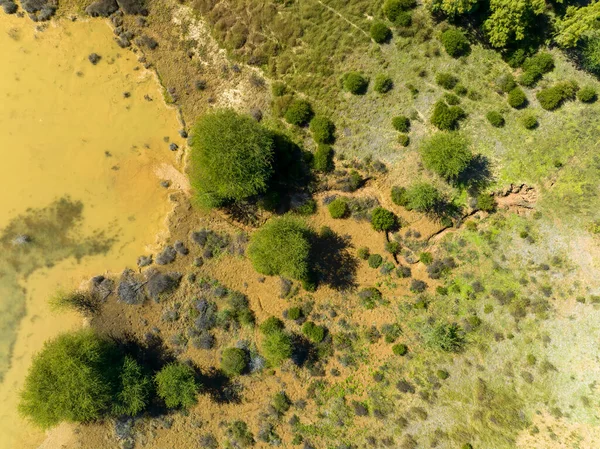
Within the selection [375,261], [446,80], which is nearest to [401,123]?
[446,80]

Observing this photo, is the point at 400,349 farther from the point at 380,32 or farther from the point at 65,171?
the point at 65,171

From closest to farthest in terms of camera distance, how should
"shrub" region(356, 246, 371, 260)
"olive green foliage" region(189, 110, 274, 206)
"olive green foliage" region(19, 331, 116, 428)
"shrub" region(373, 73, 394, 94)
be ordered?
1. "olive green foliage" region(19, 331, 116, 428)
2. "olive green foliage" region(189, 110, 274, 206)
3. "shrub" region(373, 73, 394, 94)
4. "shrub" region(356, 246, 371, 260)

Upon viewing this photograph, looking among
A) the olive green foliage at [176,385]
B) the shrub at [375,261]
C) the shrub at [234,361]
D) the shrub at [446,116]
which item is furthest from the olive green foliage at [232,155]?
the olive green foliage at [176,385]

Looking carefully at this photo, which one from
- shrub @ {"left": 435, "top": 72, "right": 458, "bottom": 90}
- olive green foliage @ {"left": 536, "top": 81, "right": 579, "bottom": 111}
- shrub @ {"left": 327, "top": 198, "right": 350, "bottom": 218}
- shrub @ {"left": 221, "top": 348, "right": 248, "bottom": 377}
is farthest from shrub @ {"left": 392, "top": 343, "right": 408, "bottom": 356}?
olive green foliage @ {"left": 536, "top": 81, "right": 579, "bottom": 111}

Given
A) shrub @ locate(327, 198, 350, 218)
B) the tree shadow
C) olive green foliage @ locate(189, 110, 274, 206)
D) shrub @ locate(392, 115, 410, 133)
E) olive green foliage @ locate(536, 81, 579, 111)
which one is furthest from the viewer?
the tree shadow

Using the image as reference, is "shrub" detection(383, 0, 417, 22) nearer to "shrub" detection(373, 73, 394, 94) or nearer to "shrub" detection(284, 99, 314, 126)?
"shrub" detection(373, 73, 394, 94)

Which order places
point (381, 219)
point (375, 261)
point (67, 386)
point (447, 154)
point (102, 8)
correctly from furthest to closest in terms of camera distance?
point (102, 8) < point (375, 261) < point (381, 219) < point (447, 154) < point (67, 386)
